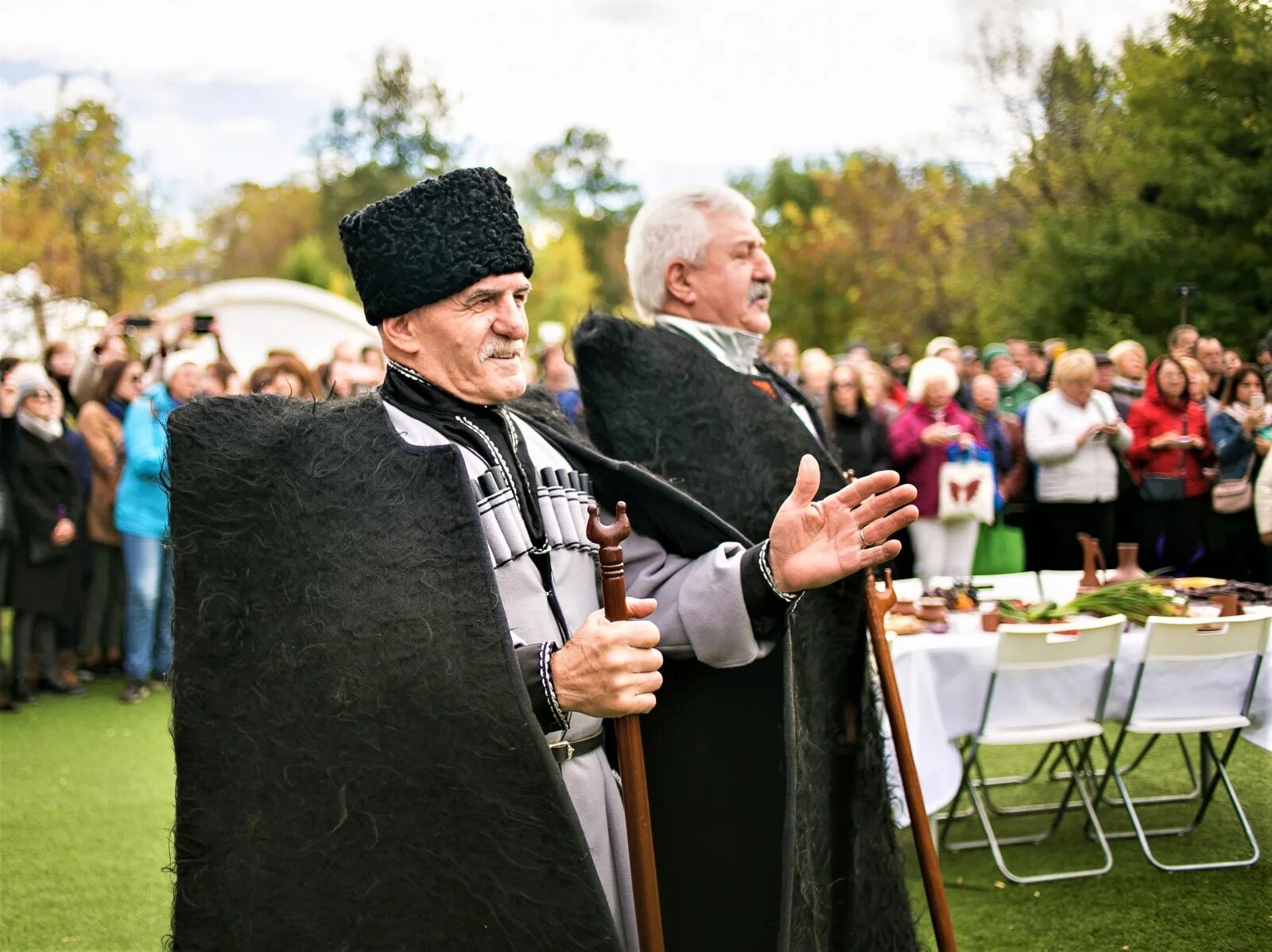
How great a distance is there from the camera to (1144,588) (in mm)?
4793

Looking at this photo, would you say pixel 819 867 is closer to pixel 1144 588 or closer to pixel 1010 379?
pixel 1144 588

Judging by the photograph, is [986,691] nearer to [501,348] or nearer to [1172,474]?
[501,348]

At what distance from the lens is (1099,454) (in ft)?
25.9

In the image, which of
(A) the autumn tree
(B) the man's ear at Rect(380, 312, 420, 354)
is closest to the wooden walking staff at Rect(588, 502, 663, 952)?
(B) the man's ear at Rect(380, 312, 420, 354)

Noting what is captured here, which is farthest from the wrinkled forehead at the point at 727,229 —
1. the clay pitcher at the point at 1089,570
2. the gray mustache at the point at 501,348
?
the clay pitcher at the point at 1089,570

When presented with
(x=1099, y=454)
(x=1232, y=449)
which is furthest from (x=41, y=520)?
(x=1232, y=449)

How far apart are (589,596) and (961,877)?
2.85 metres

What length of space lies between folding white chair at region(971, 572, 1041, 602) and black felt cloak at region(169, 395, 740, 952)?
337 centimetres

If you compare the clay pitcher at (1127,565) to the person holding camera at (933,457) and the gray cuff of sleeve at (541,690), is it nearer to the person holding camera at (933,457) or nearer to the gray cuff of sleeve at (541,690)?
the person holding camera at (933,457)

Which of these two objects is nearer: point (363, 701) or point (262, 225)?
point (363, 701)

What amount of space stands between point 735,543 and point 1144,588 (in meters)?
2.96

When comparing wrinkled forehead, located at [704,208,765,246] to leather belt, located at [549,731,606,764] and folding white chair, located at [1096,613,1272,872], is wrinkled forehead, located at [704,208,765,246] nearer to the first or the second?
leather belt, located at [549,731,606,764]

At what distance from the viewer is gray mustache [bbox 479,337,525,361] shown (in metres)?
2.19

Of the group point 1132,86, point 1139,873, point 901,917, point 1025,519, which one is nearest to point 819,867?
point 901,917
